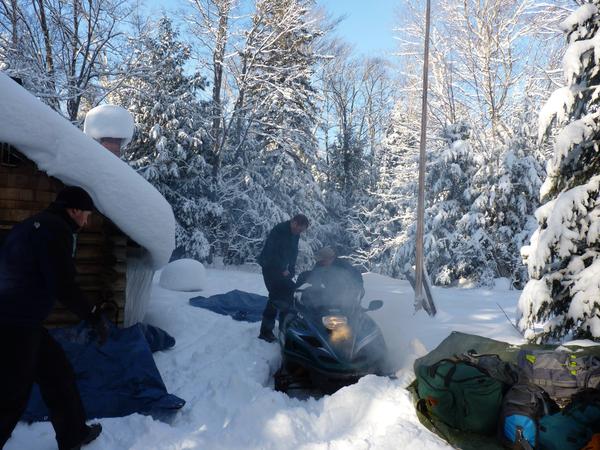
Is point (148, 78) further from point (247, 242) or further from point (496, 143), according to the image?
point (496, 143)

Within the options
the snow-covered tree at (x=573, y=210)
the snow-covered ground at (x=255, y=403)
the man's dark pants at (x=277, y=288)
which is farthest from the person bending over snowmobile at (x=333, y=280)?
the snow-covered tree at (x=573, y=210)

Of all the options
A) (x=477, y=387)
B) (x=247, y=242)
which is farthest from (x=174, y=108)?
(x=477, y=387)

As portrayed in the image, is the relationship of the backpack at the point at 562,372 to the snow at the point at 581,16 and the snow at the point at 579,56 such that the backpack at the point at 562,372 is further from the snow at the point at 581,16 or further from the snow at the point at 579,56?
the snow at the point at 581,16

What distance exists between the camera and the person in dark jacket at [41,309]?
10.8ft

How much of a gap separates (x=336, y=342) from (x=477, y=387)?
1.59m

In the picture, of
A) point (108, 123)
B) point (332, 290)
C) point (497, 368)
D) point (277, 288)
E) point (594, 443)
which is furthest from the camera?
point (108, 123)

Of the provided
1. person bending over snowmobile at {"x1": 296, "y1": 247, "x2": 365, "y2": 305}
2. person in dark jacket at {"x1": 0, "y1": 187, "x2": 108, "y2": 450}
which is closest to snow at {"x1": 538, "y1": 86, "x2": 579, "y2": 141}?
person bending over snowmobile at {"x1": 296, "y1": 247, "x2": 365, "y2": 305}

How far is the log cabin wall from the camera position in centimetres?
594

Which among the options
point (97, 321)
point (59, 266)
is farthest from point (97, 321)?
point (59, 266)

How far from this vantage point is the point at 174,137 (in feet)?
70.0

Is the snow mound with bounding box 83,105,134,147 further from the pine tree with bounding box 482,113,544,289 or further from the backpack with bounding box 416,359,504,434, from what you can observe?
the pine tree with bounding box 482,113,544,289

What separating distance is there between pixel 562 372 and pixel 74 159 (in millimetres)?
5466

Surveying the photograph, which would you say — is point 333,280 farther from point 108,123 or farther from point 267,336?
point 108,123

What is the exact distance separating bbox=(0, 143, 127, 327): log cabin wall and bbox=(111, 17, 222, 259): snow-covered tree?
14.6m
